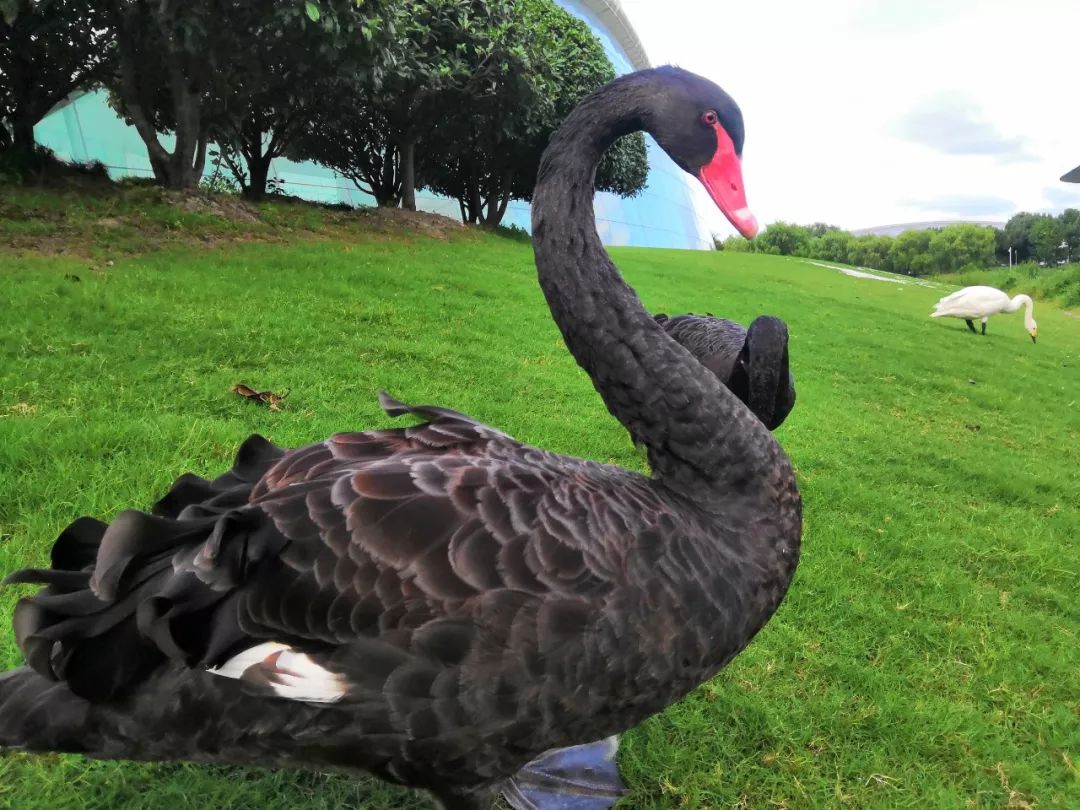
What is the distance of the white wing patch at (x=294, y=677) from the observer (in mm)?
1207

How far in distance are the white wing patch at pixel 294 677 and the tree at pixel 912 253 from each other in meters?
53.4

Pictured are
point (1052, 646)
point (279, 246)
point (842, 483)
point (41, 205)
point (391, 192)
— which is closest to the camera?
point (1052, 646)

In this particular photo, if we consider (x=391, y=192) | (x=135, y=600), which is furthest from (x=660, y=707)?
(x=391, y=192)

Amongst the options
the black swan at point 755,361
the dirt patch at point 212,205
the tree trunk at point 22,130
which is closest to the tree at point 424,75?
the dirt patch at point 212,205

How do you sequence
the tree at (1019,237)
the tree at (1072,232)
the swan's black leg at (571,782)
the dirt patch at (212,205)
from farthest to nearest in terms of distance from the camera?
1. the tree at (1019,237)
2. the tree at (1072,232)
3. the dirt patch at (212,205)
4. the swan's black leg at (571,782)

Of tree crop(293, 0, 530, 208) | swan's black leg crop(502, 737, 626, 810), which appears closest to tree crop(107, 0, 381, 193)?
tree crop(293, 0, 530, 208)

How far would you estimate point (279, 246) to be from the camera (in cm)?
759

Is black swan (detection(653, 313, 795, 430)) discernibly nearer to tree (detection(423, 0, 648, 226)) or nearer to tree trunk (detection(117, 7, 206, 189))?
tree (detection(423, 0, 648, 226))

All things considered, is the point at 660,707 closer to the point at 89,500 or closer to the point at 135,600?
the point at 135,600

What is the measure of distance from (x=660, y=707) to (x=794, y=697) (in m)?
1.10

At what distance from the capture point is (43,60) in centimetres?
844

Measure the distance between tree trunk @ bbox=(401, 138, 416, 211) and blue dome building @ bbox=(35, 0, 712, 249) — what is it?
→ 2.23m

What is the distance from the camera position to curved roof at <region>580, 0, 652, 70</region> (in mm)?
36812

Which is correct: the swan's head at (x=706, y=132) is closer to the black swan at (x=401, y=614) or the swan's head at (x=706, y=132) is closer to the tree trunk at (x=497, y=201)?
the black swan at (x=401, y=614)
